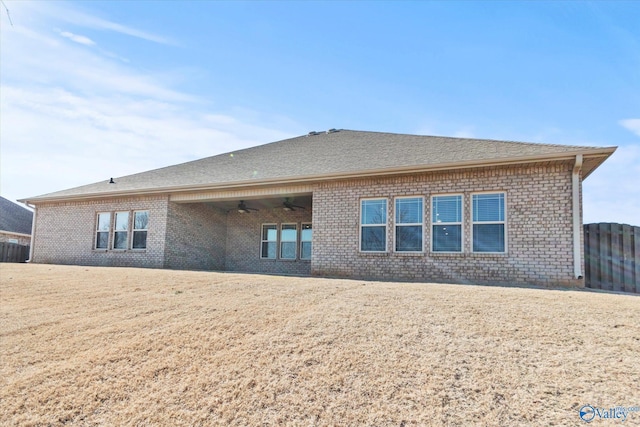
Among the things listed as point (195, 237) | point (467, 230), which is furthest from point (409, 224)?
point (195, 237)

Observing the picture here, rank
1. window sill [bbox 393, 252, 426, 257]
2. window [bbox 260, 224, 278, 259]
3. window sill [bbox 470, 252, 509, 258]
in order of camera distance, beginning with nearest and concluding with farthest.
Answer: window sill [bbox 470, 252, 509, 258], window sill [bbox 393, 252, 426, 257], window [bbox 260, 224, 278, 259]

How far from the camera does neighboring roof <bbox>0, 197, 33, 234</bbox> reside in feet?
79.3

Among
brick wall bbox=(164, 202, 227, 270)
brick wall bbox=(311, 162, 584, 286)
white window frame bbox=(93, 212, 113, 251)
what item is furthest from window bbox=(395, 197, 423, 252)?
white window frame bbox=(93, 212, 113, 251)

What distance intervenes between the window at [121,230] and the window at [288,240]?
6136mm

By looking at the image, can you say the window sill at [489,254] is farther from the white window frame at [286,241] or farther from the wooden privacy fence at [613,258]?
the white window frame at [286,241]

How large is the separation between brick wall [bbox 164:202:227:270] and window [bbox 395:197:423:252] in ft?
28.3

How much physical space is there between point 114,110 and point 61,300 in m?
5.06

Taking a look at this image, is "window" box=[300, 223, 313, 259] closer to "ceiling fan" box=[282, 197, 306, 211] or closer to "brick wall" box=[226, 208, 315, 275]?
"brick wall" box=[226, 208, 315, 275]

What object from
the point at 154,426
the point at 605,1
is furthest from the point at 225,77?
the point at 154,426

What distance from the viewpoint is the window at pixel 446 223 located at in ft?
35.2

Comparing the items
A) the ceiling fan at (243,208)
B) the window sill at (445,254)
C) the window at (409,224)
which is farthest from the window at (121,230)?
the window sill at (445,254)

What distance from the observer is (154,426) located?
138 inches

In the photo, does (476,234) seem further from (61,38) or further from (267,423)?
(61,38)

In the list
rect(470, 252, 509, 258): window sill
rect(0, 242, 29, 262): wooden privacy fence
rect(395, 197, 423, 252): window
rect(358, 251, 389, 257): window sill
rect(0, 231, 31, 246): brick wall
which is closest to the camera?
rect(470, 252, 509, 258): window sill
